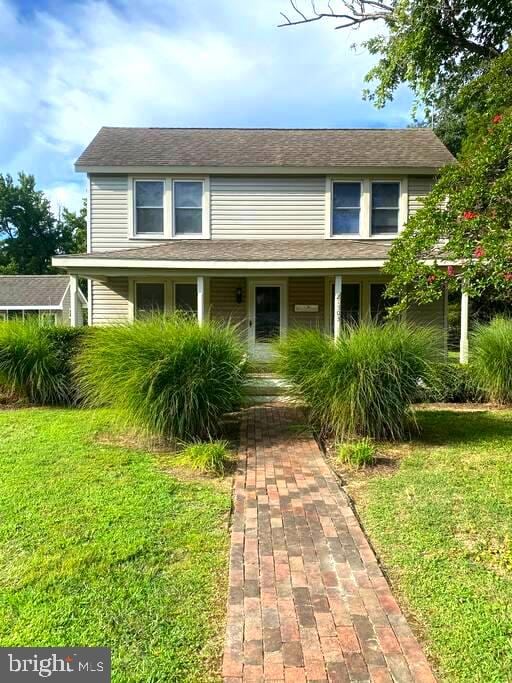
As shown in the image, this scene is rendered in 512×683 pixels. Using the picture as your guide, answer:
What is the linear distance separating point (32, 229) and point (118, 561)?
5524 centimetres

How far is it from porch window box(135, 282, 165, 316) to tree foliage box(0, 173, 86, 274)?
40.9 meters

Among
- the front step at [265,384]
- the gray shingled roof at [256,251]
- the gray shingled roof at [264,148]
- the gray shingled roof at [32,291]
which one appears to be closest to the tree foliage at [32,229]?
the gray shingled roof at [32,291]

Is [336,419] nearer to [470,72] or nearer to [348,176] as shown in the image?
[348,176]

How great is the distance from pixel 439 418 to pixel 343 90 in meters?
10.3

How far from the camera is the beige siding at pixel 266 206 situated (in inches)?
484

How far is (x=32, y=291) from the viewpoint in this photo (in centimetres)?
3061

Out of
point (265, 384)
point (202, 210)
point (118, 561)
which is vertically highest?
point (202, 210)

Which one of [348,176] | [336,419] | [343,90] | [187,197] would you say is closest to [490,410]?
[336,419]

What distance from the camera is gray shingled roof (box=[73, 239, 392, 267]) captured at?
1030 centimetres

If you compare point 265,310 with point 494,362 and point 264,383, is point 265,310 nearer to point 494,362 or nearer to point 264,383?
point 264,383

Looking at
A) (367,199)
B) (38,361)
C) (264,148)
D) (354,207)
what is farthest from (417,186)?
(38,361)

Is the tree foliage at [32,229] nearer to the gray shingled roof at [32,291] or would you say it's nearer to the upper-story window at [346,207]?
the gray shingled roof at [32,291]

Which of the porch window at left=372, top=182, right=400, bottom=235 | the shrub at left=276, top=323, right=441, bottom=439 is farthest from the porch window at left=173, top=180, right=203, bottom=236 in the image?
the shrub at left=276, top=323, right=441, bottom=439

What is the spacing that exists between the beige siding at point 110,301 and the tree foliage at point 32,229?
4052 centimetres
